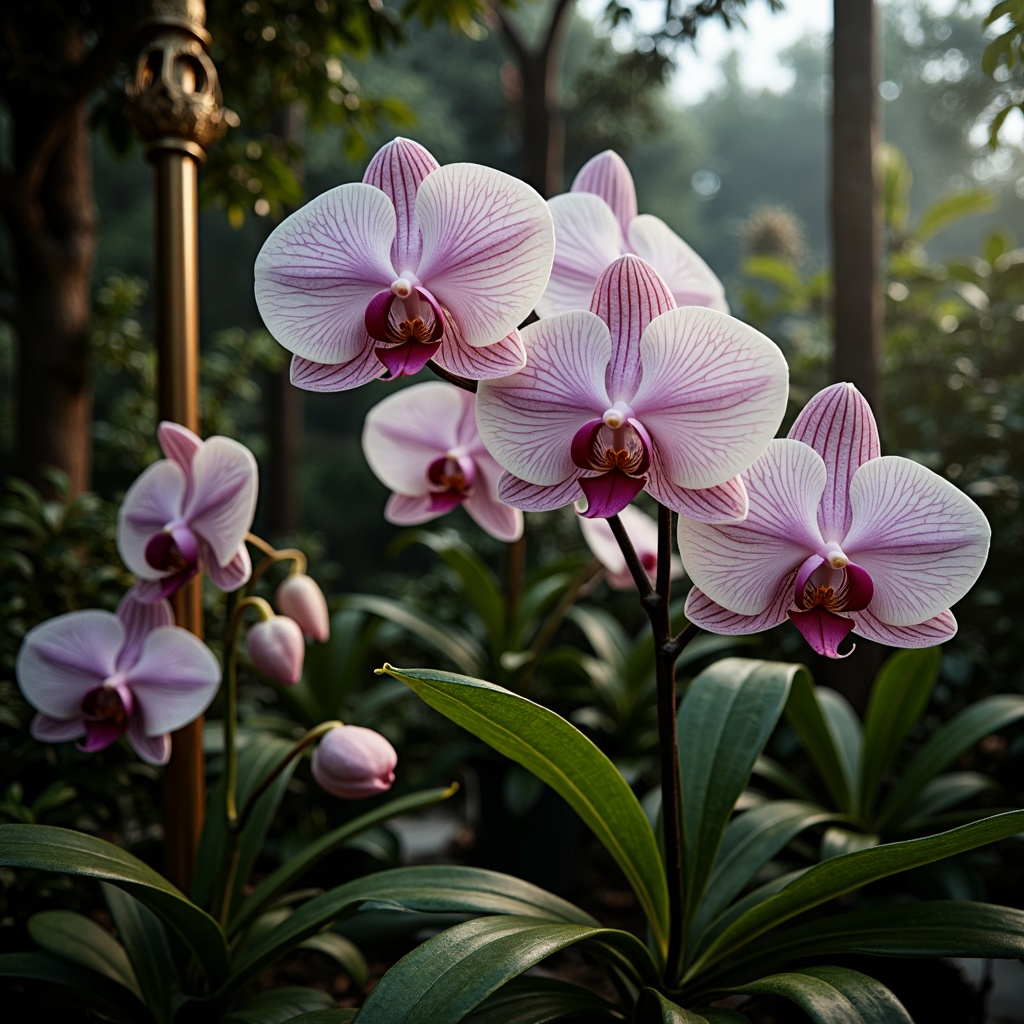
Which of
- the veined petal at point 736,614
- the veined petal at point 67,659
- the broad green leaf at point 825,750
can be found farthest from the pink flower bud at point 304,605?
the broad green leaf at point 825,750

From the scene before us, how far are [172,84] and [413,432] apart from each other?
47 cm

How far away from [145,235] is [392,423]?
24.4 feet

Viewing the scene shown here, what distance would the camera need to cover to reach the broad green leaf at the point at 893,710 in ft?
3.72

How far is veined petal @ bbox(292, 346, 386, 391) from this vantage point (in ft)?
1.97

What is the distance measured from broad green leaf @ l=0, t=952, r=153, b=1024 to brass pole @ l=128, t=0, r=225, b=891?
17cm

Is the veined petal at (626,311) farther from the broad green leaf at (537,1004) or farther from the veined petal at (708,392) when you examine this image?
the broad green leaf at (537,1004)

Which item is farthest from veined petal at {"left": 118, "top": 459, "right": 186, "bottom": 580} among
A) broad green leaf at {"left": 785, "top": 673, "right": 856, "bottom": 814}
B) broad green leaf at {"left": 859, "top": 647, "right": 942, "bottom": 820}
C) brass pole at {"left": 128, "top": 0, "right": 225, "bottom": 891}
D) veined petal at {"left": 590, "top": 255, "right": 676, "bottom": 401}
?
broad green leaf at {"left": 859, "top": 647, "right": 942, "bottom": 820}

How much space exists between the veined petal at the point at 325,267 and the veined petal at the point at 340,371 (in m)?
0.01

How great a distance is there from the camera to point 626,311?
0.57 m

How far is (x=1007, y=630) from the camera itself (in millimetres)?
1567

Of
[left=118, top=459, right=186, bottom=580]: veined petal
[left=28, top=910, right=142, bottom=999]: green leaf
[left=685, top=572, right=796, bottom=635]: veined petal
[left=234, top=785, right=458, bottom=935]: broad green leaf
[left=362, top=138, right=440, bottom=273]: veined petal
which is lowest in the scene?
[left=28, top=910, right=142, bottom=999]: green leaf

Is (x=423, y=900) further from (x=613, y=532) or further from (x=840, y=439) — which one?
(x=840, y=439)

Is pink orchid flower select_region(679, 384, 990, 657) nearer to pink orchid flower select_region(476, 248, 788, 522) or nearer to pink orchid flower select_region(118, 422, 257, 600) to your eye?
pink orchid flower select_region(476, 248, 788, 522)

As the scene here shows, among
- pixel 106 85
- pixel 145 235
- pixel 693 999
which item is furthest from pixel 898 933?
pixel 145 235
